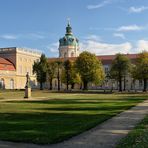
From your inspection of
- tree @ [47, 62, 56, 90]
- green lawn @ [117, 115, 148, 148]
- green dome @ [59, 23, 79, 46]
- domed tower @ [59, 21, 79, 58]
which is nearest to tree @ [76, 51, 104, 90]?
tree @ [47, 62, 56, 90]

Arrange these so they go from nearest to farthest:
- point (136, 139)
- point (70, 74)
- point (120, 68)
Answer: point (136, 139) → point (120, 68) → point (70, 74)

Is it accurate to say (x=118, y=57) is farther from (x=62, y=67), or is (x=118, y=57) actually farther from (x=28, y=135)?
(x=28, y=135)

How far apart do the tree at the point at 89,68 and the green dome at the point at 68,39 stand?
71526 millimetres

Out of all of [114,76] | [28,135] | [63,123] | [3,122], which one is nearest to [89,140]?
[28,135]

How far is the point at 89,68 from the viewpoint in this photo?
8550 cm

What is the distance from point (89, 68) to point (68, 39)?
7561 centimetres

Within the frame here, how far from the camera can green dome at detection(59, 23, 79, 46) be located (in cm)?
15975

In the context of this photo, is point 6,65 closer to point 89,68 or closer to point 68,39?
point 89,68

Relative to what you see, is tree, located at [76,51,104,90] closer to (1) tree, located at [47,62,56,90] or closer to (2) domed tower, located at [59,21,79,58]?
(1) tree, located at [47,62,56,90]

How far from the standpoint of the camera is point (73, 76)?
95750 millimetres

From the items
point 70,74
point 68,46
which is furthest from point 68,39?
point 70,74

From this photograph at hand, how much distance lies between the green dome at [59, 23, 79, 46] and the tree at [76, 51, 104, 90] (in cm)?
7153

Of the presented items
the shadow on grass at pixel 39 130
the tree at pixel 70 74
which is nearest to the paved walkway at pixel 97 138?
the shadow on grass at pixel 39 130

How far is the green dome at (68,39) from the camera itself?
524 ft
